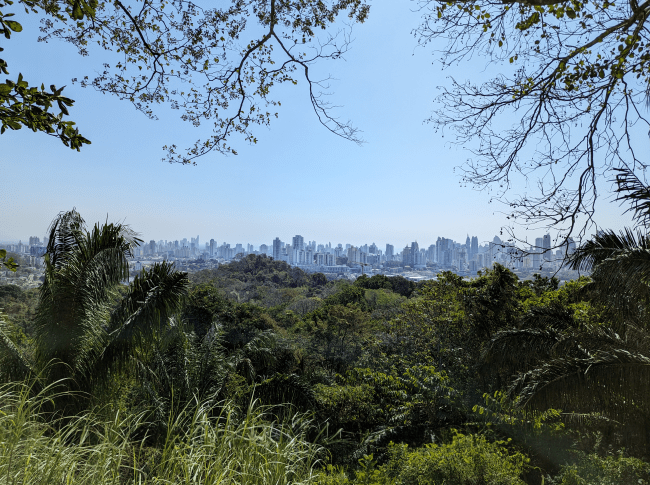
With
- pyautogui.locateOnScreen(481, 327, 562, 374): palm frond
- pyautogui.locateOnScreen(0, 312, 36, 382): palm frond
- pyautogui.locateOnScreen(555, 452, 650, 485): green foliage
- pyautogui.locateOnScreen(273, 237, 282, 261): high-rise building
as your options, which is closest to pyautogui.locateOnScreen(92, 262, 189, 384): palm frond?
pyautogui.locateOnScreen(0, 312, 36, 382): palm frond

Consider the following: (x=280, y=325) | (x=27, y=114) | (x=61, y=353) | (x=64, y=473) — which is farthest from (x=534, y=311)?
(x=280, y=325)

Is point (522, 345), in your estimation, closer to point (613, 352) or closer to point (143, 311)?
point (613, 352)

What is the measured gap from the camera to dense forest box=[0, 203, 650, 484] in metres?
2.19

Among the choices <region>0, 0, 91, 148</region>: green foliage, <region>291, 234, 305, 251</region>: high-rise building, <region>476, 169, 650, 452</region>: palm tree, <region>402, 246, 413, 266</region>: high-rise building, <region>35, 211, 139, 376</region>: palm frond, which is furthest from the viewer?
<region>291, 234, 305, 251</region>: high-rise building

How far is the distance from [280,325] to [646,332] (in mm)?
17591

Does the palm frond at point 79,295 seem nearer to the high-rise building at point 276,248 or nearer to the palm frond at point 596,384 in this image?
the palm frond at point 596,384

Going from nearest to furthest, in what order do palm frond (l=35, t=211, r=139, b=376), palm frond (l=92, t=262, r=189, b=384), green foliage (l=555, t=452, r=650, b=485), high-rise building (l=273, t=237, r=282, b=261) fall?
1. green foliage (l=555, t=452, r=650, b=485)
2. palm frond (l=92, t=262, r=189, b=384)
3. palm frond (l=35, t=211, r=139, b=376)
4. high-rise building (l=273, t=237, r=282, b=261)

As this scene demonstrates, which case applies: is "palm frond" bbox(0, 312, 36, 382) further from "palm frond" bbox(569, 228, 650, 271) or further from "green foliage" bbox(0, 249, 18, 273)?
"palm frond" bbox(569, 228, 650, 271)

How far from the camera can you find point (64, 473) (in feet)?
6.13

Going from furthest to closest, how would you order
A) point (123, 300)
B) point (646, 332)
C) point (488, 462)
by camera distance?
1. point (123, 300)
2. point (646, 332)
3. point (488, 462)

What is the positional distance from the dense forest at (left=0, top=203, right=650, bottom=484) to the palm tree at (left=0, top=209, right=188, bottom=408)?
0.02 m

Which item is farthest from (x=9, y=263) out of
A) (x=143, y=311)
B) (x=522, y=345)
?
(x=522, y=345)

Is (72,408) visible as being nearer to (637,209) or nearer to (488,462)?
(488,462)

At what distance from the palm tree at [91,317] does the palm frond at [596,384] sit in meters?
3.99
